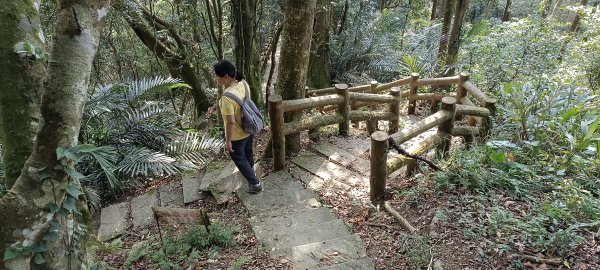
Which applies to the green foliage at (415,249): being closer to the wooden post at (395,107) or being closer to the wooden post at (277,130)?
the wooden post at (277,130)

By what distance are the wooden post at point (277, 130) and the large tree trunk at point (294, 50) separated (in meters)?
0.50

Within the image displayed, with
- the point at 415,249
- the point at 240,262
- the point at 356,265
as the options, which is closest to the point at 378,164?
the point at 415,249

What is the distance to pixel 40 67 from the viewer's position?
3.13 m

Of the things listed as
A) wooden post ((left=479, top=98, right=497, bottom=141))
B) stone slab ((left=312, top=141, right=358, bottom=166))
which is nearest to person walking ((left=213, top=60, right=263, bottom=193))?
stone slab ((left=312, top=141, right=358, bottom=166))

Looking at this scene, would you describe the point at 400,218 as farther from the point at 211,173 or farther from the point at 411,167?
the point at 211,173

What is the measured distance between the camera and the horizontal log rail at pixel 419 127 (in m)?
4.34

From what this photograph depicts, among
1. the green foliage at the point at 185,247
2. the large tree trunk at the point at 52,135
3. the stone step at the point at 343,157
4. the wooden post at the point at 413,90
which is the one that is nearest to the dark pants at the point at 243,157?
the green foliage at the point at 185,247

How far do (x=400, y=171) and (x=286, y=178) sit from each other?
5.03ft

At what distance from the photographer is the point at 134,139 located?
634 centimetres

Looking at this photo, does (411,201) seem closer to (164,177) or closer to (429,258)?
(429,258)

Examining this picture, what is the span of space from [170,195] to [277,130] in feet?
5.82

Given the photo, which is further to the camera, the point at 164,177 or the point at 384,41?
the point at 384,41

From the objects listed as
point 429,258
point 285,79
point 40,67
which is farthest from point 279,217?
point 40,67

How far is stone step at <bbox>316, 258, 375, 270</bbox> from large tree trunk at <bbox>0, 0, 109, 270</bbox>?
2.04m
